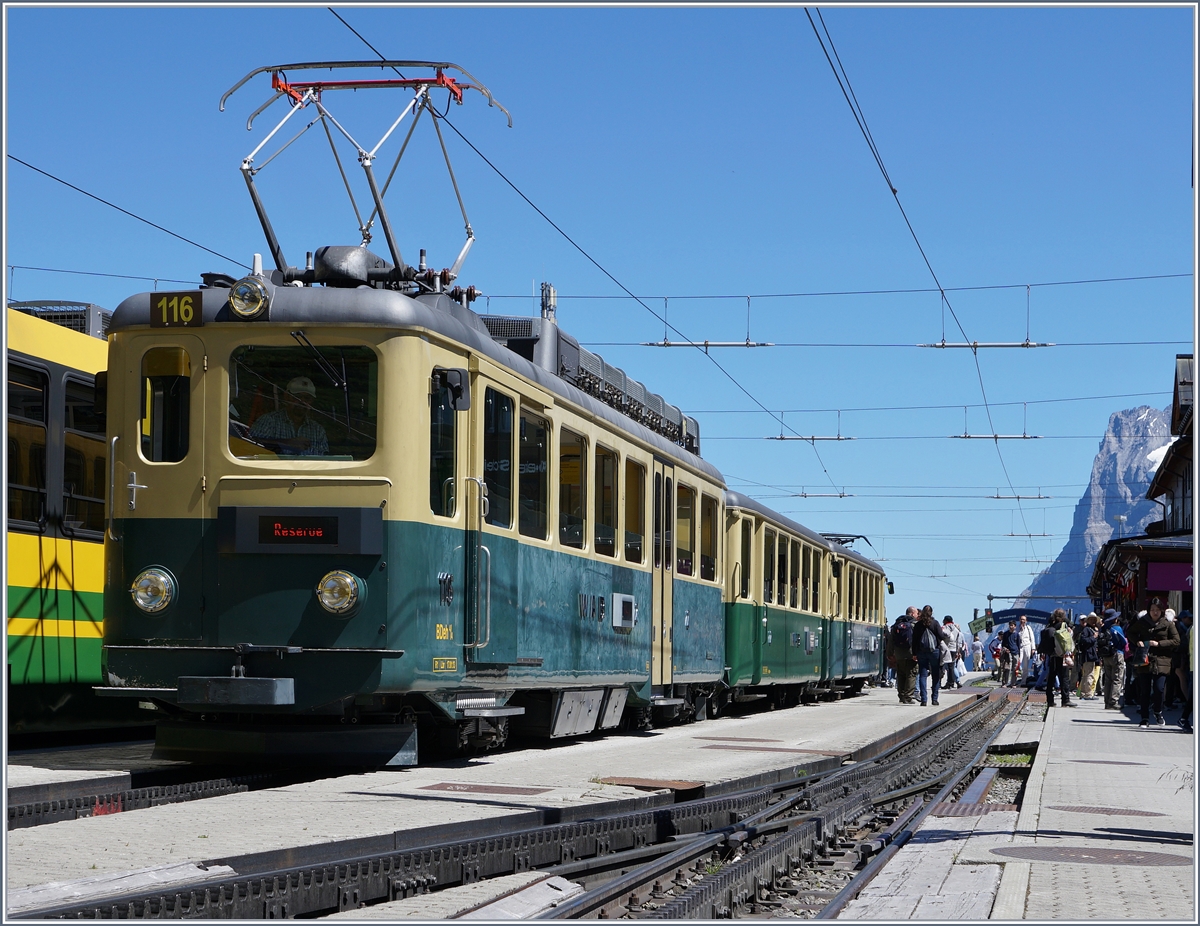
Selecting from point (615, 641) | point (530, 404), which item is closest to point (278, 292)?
point (530, 404)

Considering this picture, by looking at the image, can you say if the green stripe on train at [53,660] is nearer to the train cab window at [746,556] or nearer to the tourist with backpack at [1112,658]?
the train cab window at [746,556]

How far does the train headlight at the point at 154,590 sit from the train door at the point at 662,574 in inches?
250

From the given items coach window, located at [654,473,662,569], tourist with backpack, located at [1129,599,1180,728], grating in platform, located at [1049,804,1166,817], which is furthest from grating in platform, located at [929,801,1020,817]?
tourist with backpack, located at [1129,599,1180,728]

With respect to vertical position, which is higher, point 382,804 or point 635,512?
point 635,512

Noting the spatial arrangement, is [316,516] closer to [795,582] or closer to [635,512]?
[635,512]

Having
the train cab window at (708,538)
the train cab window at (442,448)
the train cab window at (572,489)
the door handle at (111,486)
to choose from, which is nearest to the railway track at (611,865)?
the train cab window at (442,448)

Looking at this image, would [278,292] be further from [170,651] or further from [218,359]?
[170,651]

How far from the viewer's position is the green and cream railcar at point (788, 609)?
66.5 ft

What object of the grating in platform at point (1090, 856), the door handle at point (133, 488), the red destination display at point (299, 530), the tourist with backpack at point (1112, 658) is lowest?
the grating in platform at point (1090, 856)

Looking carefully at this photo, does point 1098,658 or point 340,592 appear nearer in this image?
point 340,592

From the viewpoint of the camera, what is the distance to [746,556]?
20891 mm

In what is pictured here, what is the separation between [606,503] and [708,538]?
4.38 meters

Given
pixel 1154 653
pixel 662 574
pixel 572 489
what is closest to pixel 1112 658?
pixel 1154 653

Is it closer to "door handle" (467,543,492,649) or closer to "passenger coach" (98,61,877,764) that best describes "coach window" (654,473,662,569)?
"passenger coach" (98,61,877,764)
